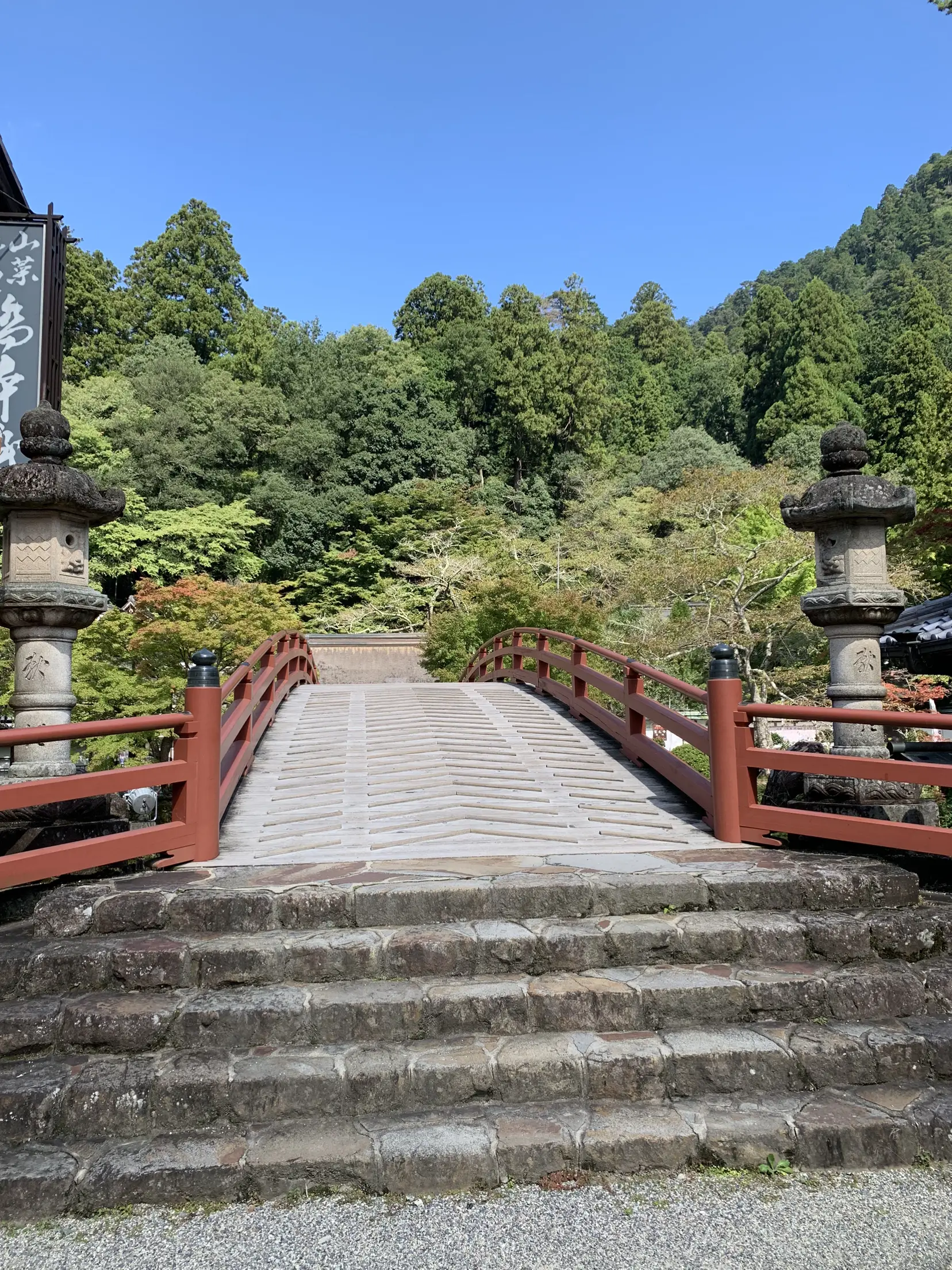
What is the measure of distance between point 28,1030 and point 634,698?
15.1 ft

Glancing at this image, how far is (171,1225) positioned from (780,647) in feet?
67.7

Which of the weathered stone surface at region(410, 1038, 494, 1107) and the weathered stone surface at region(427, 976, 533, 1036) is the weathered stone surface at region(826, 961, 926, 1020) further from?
the weathered stone surface at region(410, 1038, 494, 1107)

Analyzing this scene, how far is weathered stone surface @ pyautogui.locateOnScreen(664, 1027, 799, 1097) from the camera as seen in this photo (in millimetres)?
2750

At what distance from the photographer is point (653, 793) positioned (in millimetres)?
5777

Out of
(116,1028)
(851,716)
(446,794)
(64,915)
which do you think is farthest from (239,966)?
(851,716)

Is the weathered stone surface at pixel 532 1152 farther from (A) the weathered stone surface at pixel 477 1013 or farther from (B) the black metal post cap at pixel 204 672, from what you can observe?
(B) the black metal post cap at pixel 204 672

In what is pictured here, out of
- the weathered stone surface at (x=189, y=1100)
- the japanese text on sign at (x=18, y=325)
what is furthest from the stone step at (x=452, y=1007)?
the japanese text on sign at (x=18, y=325)

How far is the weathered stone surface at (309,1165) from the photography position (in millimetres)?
2424

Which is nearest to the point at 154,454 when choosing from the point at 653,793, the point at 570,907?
the point at 653,793

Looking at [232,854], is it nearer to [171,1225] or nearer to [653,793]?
[171,1225]

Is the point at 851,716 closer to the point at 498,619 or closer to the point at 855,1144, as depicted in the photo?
the point at 855,1144

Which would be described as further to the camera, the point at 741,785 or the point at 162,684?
the point at 162,684

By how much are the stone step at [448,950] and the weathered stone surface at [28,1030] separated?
21 centimetres

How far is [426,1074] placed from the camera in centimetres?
269
